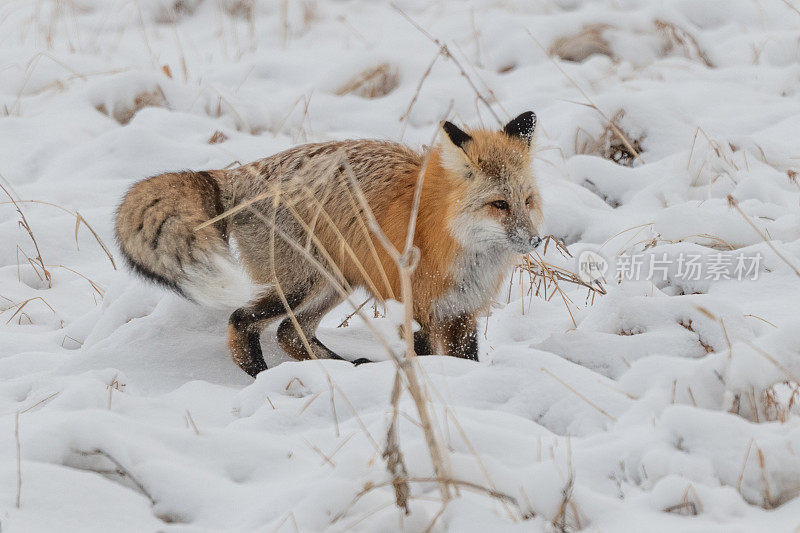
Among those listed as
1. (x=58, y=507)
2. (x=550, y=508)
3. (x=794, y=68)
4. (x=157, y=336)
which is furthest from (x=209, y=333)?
(x=794, y=68)

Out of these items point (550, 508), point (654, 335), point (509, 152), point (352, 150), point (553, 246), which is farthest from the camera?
point (553, 246)

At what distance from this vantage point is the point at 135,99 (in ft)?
26.0

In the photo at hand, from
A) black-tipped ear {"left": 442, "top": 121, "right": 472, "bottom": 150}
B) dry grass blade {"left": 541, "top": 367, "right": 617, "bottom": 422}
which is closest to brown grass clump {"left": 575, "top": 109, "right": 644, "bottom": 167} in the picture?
black-tipped ear {"left": 442, "top": 121, "right": 472, "bottom": 150}

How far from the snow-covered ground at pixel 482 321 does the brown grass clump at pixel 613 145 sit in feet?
0.07

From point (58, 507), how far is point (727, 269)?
3.74 meters

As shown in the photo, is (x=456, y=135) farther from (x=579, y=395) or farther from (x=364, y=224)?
(x=579, y=395)

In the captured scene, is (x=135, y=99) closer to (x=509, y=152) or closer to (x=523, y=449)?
(x=509, y=152)

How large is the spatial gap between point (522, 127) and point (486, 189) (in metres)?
0.48

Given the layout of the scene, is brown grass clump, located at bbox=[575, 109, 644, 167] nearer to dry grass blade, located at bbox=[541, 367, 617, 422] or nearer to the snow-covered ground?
the snow-covered ground

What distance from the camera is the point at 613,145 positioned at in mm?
6824

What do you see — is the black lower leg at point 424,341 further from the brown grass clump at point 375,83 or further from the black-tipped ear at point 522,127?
the brown grass clump at point 375,83

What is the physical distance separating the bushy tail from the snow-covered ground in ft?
1.48

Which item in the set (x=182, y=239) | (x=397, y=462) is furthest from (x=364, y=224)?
(x=397, y=462)

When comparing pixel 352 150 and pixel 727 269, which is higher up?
pixel 352 150
